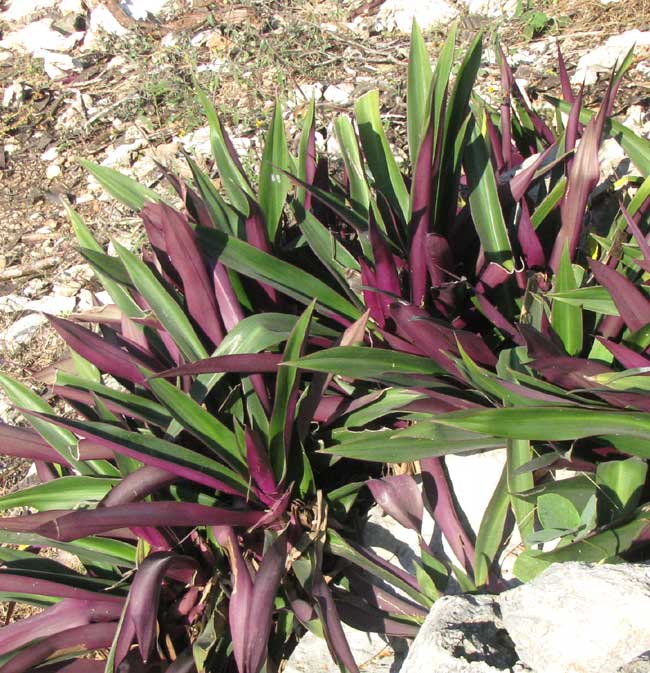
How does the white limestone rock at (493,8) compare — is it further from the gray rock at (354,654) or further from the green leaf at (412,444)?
the gray rock at (354,654)

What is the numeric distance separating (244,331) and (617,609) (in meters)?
1.06

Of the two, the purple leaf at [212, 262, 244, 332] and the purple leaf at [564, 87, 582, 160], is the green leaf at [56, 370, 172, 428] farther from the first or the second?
the purple leaf at [564, 87, 582, 160]

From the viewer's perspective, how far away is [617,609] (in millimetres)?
1326

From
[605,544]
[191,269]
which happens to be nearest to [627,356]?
[605,544]

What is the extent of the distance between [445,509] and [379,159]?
3.40 ft

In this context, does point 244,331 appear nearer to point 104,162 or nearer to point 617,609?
point 617,609

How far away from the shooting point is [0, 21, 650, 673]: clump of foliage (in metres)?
1.73

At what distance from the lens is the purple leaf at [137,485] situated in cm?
178

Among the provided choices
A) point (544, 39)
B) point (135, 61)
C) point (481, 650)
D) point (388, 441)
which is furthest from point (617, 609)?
point (135, 61)

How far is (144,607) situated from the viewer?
174 cm

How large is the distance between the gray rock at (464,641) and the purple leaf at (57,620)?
2.72 ft

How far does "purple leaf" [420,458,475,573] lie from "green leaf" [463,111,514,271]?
Result: 0.56 meters

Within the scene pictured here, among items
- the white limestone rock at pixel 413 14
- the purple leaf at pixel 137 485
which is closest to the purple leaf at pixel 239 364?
the purple leaf at pixel 137 485

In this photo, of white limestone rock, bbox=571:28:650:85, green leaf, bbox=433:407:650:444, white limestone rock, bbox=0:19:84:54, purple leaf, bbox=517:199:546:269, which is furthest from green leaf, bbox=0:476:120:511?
white limestone rock, bbox=0:19:84:54
